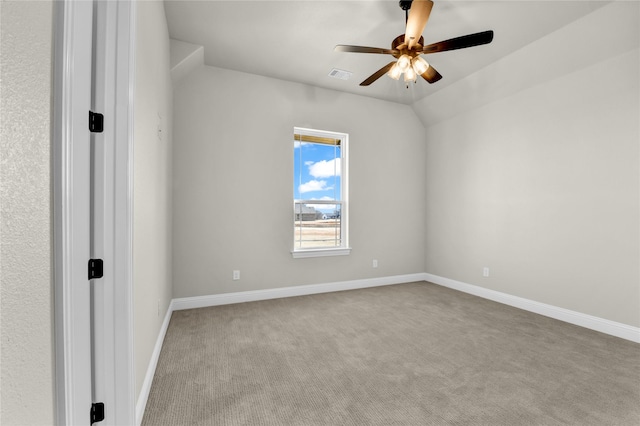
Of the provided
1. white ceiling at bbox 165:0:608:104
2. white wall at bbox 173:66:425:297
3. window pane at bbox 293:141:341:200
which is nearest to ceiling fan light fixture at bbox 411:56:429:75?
white ceiling at bbox 165:0:608:104

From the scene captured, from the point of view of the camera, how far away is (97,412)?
1.33m

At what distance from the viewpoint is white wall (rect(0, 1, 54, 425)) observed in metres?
0.61

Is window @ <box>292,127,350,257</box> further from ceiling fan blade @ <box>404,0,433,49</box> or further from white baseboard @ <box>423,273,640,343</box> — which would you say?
ceiling fan blade @ <box>404,0,433,49</box>

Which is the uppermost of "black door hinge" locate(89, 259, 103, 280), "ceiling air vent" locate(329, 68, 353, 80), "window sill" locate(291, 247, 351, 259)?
"ceiling air vent" locate(329, 68, 353, 80)

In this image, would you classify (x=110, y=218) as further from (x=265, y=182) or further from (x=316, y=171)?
(x=316, y=171)

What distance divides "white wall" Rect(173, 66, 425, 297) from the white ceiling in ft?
1.57

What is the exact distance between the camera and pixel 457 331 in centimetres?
296

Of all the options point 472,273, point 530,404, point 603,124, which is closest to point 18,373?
point 530,404

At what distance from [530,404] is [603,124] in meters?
2.83

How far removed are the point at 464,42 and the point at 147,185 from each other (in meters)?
2.52

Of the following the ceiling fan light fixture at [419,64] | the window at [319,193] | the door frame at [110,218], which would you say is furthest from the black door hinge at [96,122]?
the window at [319,193]

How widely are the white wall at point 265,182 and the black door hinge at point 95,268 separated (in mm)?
2367

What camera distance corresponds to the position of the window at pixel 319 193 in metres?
4.31

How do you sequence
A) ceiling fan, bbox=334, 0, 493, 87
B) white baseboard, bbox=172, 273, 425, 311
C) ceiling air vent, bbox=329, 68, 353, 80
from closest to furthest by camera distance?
ceiling fan, bbox=334, 0, 493, 87 < white baseboard, bbox=172, 273, 425, 311 < ceiling air vent, bbox=329, 68, 353, 80
